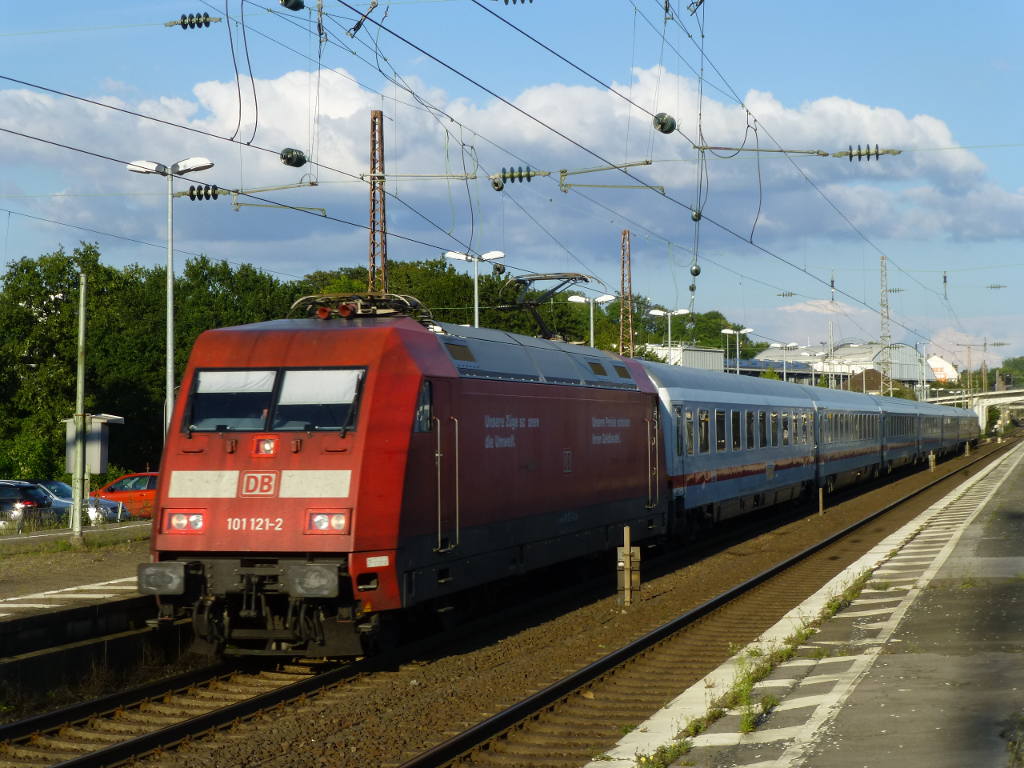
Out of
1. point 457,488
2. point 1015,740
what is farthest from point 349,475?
point 1015,740

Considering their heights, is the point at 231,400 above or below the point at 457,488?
above

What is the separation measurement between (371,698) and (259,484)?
2.30 metres

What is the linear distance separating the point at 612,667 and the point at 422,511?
8.35 ft

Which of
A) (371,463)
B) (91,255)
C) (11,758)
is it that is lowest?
(11,758)

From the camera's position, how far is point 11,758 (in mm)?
9336

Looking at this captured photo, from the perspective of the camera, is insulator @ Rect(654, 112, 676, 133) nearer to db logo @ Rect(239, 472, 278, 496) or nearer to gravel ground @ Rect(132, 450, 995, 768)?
gravel ground @ Rect(132, 450, 995, 768)

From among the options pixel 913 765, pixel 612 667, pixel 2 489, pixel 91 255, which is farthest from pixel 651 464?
pixel 91 255

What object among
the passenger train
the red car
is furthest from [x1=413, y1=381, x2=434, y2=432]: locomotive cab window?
the red car

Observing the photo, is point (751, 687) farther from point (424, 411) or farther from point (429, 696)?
point (424, 411)

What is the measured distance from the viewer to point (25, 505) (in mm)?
31656

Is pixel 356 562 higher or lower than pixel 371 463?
lower

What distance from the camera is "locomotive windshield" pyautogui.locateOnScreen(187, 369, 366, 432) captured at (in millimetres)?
12125

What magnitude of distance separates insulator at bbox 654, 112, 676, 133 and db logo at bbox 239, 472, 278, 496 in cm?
1054

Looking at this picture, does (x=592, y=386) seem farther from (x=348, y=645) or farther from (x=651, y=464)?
(x=348, y=645)
